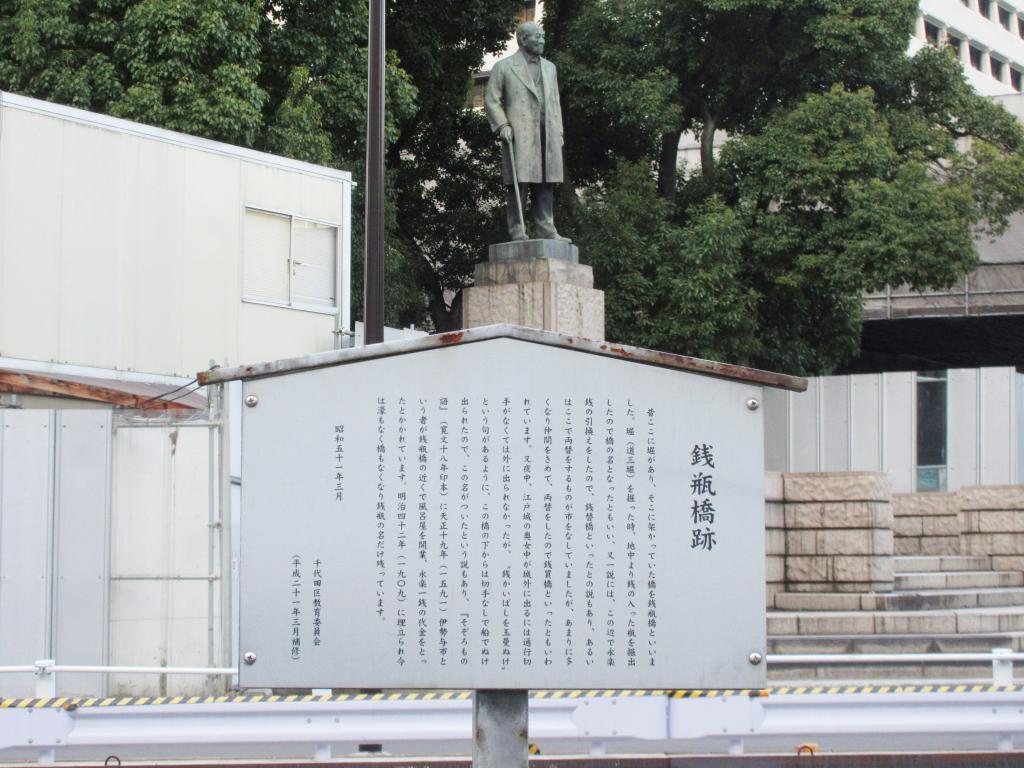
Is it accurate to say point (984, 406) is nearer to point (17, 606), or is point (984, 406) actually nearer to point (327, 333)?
point (327, 333)

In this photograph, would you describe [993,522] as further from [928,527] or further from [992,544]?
[928,527]

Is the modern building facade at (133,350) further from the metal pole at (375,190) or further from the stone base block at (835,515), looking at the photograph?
the stone base block at (835,515)

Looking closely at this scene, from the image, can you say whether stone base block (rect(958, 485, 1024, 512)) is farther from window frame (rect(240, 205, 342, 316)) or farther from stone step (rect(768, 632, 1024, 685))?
window frame (rect(240, 205, 342, 316))

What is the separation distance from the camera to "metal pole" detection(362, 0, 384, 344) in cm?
1402

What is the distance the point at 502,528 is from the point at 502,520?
0.08 ft

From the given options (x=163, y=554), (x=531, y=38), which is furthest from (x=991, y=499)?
(x=163, y=554)

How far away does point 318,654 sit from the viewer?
15.8ft

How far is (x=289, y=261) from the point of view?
17.6 m

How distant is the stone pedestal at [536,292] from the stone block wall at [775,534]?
2.28 m

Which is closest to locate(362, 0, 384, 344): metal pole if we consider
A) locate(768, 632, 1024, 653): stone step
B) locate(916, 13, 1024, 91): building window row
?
locate(768, 632, 1024, 653): stone step

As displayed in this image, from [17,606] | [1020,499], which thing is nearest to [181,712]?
[17,606]

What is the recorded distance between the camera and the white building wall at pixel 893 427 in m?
21.1

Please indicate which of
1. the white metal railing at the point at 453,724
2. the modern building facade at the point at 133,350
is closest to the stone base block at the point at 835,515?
the white metal railing at the point at 453,724

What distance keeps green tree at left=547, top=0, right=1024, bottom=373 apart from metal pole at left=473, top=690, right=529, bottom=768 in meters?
19.3
